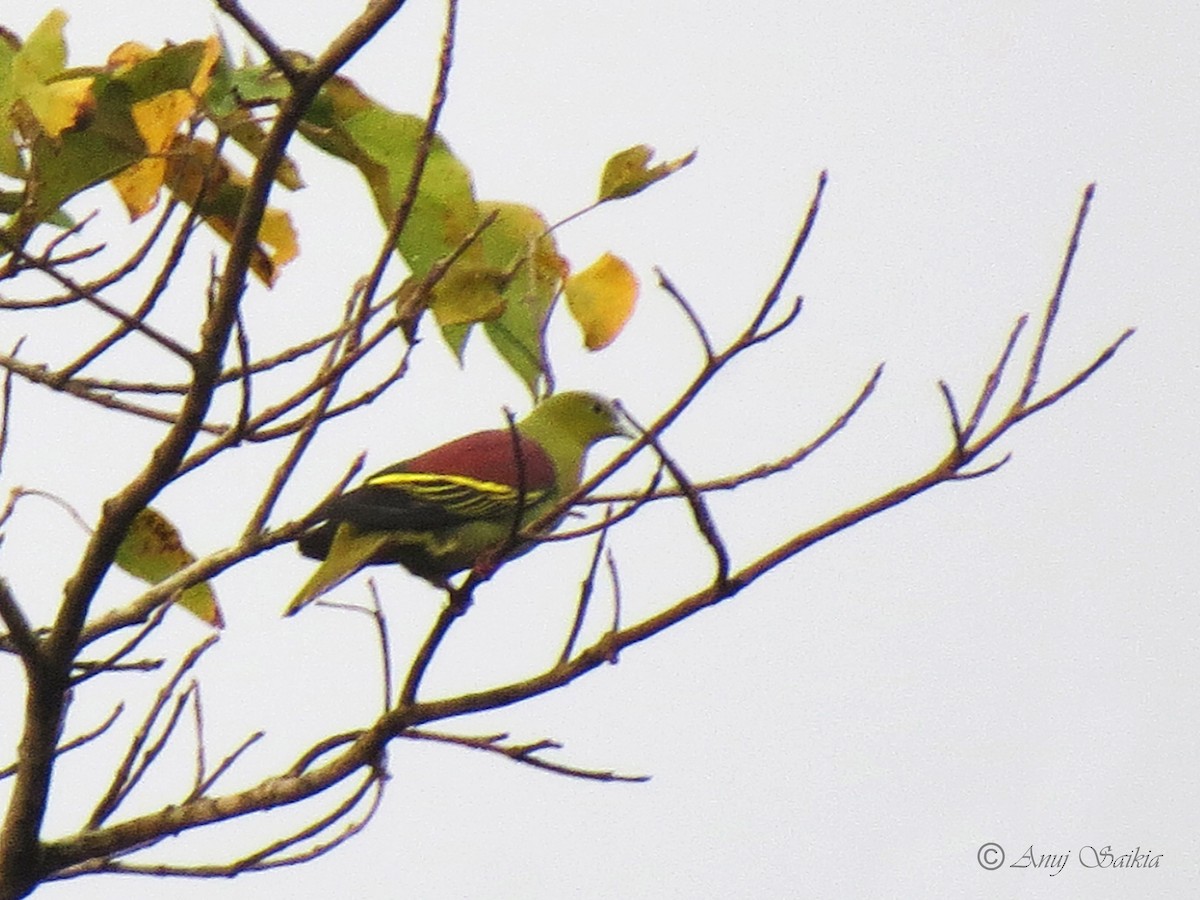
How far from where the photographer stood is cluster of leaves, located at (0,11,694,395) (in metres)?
1.94

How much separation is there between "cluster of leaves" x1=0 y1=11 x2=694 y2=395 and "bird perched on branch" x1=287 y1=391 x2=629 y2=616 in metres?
1.18

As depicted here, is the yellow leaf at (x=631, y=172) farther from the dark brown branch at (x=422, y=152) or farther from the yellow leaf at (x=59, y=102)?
the yellow leaf at (x=59, y=102)

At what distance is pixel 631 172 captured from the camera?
206cm

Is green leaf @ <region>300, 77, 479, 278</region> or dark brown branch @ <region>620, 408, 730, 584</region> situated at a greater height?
green leaf @ <region>300, 77, 479, 278</region>

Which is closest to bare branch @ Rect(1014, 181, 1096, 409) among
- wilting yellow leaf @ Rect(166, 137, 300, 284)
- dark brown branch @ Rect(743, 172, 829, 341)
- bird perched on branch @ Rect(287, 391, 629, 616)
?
dark brown branch @ Rect(743, 172, 829, 341)

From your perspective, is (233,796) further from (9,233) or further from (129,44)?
(129,44)

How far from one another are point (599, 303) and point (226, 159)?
51 centimetres

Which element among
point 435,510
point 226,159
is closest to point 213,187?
point 226,159

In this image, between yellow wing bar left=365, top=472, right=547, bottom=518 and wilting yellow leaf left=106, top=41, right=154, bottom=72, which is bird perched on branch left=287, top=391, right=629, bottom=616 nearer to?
yellow wing bar left=365, top=472, right=547, bottom=518

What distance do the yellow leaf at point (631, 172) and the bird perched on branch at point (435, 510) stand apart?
1.35 metres

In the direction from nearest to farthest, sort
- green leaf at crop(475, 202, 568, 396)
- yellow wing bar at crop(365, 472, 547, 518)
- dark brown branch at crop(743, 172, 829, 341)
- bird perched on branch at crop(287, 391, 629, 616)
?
dark brown branch at crop(743, 172, 829, 341), green leaf at crop(475, 202, 568, 396), bird perched on branch at crop(287, 391, 629, 616), yellow wing bar at crop(365, 472, 547, 518)

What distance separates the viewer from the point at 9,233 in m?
1.97

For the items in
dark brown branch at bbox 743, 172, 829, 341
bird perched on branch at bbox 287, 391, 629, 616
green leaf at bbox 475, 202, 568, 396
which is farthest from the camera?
bird perched on branch at bbox 287, 391, 629, 616

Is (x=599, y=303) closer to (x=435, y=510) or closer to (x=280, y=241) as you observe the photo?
(x=280, y=241)
